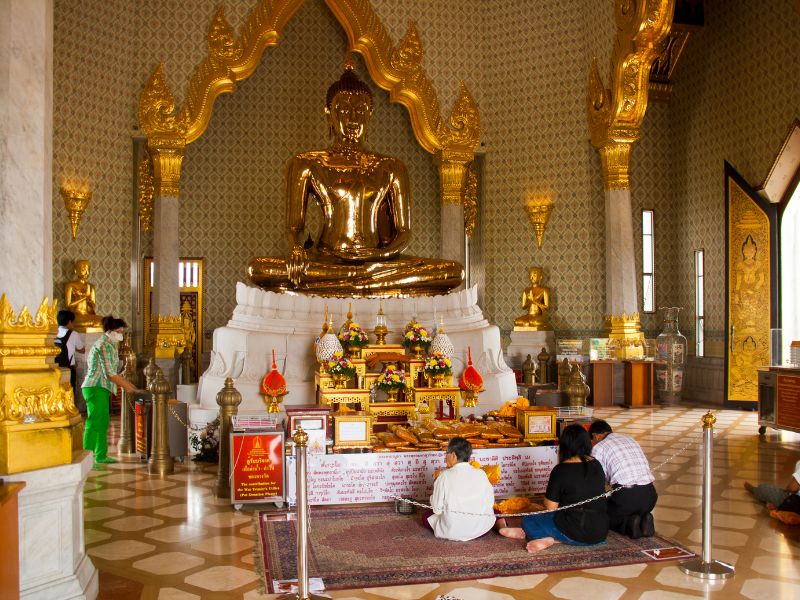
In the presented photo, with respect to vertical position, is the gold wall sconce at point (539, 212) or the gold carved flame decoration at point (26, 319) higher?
the gold wall sconce at point (539, 212)

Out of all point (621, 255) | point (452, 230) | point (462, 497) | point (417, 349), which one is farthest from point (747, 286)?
point (462, 497)

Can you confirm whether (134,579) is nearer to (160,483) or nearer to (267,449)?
(267,449)

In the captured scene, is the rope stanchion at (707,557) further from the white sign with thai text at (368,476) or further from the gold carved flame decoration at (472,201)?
the gold carved flame decoration at (472,201)

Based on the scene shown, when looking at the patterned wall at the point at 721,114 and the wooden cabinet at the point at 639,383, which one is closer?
the patterned wall at the point at 721,114

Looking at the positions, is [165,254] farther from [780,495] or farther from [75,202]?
[780,495]

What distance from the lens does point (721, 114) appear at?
10.6m

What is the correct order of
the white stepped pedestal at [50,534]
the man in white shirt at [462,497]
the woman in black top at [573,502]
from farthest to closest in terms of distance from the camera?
the man in white shirt at [462,497], the woman in black top at [573,502], the white stepped pedestal at [50,534]

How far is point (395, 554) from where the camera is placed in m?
3.84

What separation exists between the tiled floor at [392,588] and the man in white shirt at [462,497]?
546 mm

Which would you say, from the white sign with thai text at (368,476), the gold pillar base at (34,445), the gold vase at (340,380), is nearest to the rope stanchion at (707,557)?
the white sign with thai text at (368,476)

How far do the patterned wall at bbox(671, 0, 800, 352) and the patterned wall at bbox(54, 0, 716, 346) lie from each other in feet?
1.19

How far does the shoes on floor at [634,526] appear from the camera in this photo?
13.4 ft

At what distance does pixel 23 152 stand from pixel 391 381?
3.40 m

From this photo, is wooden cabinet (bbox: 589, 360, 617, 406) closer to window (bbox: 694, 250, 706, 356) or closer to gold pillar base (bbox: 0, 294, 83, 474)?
window (bbox: 694, 250, 706, 356)
